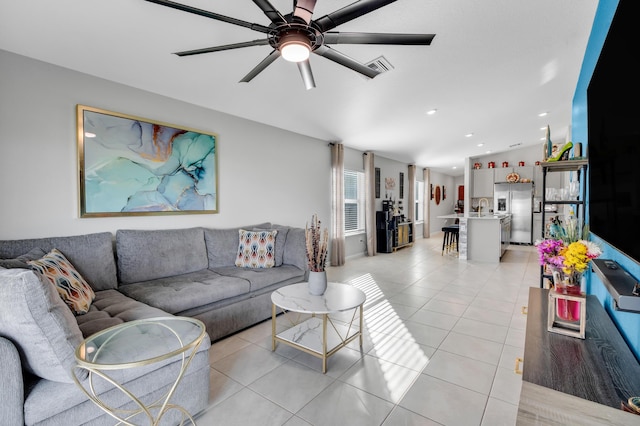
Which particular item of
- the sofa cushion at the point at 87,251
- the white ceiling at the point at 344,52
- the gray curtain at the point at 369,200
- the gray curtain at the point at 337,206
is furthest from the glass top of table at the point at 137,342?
the gray curtain at the point at 369,200

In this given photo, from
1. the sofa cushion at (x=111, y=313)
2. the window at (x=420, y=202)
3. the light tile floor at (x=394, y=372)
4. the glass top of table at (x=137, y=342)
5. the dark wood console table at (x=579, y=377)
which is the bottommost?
the light tile floor at (x=394, y=372)

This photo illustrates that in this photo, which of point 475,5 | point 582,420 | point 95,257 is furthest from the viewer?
point 95,257

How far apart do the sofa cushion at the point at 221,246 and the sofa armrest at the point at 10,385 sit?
225 centimetres

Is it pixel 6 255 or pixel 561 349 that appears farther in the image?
pixel 6 255

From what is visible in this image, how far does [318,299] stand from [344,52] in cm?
226

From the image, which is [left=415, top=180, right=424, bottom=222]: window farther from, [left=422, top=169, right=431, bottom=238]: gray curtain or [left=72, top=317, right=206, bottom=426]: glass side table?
[left=72, top=317, right=206, bottom=426]: glass side table

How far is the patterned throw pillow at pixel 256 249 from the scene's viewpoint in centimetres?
355

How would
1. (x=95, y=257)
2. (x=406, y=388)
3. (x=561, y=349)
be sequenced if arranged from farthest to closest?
(x=95, y=257), (x=406, y=388), (x=561, y=349)

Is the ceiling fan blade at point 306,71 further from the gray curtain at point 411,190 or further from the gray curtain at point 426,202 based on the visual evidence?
the gray curtain at point 426,202

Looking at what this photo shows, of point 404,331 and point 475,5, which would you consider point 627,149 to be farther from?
point 404,331

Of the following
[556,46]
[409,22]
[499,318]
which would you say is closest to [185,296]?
[409,22]

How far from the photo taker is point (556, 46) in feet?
9.71

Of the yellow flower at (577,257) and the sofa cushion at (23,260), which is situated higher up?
the yellow flower at (577,257)

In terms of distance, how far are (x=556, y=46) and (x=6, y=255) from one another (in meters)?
5.29
